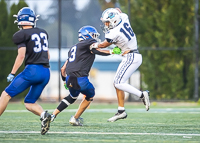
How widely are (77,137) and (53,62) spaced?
48.5 feet

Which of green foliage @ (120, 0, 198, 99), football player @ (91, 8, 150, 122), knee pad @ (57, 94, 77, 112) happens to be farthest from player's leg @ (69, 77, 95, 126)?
green foliage @ (120, 0, 198, 99)

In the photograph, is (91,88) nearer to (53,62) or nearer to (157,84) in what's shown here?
(157,84)

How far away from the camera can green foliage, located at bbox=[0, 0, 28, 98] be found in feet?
51.4

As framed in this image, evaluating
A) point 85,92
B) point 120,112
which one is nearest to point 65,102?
point 85,92

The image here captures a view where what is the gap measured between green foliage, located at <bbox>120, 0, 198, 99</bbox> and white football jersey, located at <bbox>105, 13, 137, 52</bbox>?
300 inches

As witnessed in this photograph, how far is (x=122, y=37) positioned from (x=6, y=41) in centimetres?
867

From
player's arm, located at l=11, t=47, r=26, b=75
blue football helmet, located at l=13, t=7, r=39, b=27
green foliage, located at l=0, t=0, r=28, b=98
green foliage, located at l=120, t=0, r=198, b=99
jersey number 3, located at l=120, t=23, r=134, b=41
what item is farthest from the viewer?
green foliage, located at l=0, t=0, r=28, b=98

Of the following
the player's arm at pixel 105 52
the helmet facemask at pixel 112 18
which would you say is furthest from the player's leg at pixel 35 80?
the helmet facemask at pixel 112 18

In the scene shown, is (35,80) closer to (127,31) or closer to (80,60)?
(80,60)

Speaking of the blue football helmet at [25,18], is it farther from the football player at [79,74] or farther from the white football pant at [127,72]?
the white football pant at [127,72]

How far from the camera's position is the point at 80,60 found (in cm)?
780

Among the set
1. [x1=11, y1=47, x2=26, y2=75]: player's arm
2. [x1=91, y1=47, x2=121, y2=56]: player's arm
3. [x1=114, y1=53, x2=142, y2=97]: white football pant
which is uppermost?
[x1=11, y1=47, x2=26, y2=75]: player's arm

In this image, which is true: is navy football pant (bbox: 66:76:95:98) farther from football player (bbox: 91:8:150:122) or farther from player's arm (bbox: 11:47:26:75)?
player's arm (bbox: 11:47:26:75)

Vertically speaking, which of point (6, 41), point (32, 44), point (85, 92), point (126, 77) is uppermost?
point (32, 44)
